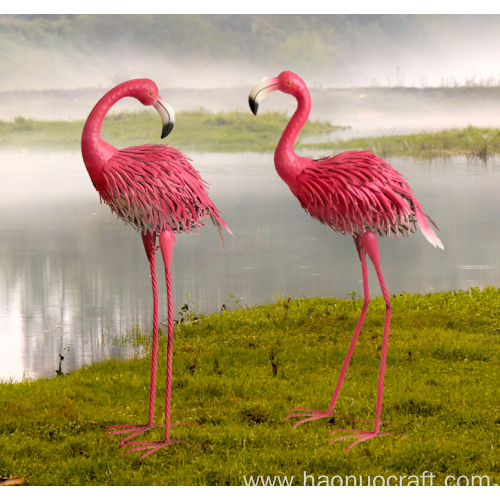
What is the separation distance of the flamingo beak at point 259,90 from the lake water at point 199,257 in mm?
4386

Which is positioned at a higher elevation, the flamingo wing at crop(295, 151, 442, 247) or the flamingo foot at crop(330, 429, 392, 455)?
the flamingo wing at crop(295, 151, 442, 247)

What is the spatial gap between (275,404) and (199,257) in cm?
735

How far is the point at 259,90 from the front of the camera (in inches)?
205

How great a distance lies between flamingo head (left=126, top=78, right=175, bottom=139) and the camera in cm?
523

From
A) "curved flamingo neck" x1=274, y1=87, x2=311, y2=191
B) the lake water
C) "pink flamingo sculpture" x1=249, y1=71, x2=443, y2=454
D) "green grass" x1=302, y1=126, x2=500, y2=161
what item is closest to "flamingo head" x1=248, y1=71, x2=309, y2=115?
"pink flamingo sculpture" x1=249, y1=71, x2=443, y2=454

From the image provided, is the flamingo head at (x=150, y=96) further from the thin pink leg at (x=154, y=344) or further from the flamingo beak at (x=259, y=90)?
the thin pink leg at (x=154, y=344)

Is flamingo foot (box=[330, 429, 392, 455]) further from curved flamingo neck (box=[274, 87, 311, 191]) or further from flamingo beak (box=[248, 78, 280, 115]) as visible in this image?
flamingo beak (box=[248, 78, 280, 115])

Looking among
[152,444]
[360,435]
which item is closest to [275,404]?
[360,435]

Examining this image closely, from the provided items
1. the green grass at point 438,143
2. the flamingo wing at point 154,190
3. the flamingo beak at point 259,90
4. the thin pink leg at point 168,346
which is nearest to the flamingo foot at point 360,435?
the thin pink leg at point 168,346

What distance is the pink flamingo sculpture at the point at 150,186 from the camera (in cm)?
508

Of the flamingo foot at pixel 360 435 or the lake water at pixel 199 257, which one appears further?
the lake water at pixel 199 257

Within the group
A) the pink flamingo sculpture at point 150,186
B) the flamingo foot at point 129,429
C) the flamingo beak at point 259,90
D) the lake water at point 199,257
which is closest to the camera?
the pink flamingo sculpture at point 150,186

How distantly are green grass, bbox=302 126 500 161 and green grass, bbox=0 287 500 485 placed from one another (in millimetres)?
9467

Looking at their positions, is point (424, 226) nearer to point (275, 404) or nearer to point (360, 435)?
point (360, 435)
